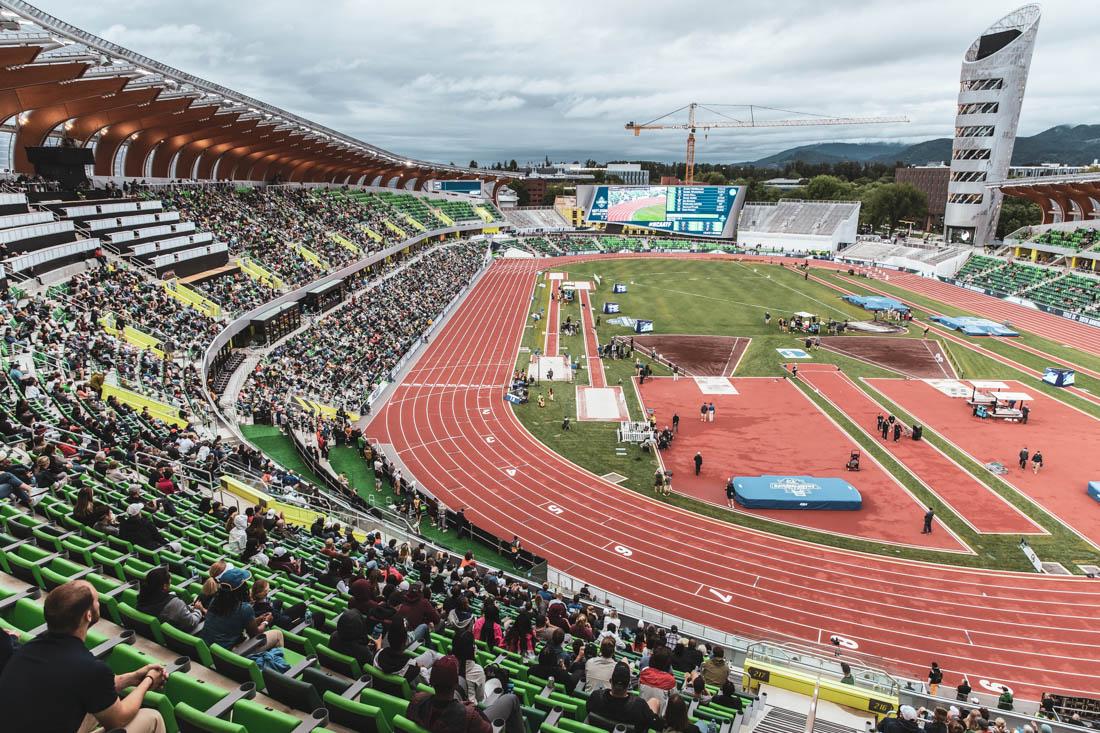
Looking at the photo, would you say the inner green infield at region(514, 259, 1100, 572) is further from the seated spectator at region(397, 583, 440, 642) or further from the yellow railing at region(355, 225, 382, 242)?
the yellow railing at region(355, 225, 382, 242)

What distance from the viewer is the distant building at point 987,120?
73125 mm

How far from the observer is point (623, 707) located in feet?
18.5

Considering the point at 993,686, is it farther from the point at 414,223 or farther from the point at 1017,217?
the point at 1017,217

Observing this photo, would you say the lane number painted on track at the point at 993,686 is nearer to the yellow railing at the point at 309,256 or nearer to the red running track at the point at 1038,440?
the red running track at the point at 1038,440

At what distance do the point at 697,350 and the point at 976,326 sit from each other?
71.0 feet

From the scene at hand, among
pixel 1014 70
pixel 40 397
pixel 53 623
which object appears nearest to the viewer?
pixel 53 623

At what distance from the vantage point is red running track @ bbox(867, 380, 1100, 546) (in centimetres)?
2184

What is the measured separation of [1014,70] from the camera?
7319 cm

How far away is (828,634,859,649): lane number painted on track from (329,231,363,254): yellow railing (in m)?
47.7

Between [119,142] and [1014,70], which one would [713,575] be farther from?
[1014,70]

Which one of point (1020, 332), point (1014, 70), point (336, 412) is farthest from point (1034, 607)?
point (1014, 70)

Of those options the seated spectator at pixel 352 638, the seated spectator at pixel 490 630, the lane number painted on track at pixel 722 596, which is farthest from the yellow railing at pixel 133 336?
the seated spectator at pixel 352 638

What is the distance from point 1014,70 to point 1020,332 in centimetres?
4549

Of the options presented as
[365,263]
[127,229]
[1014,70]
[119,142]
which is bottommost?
[365,263]
